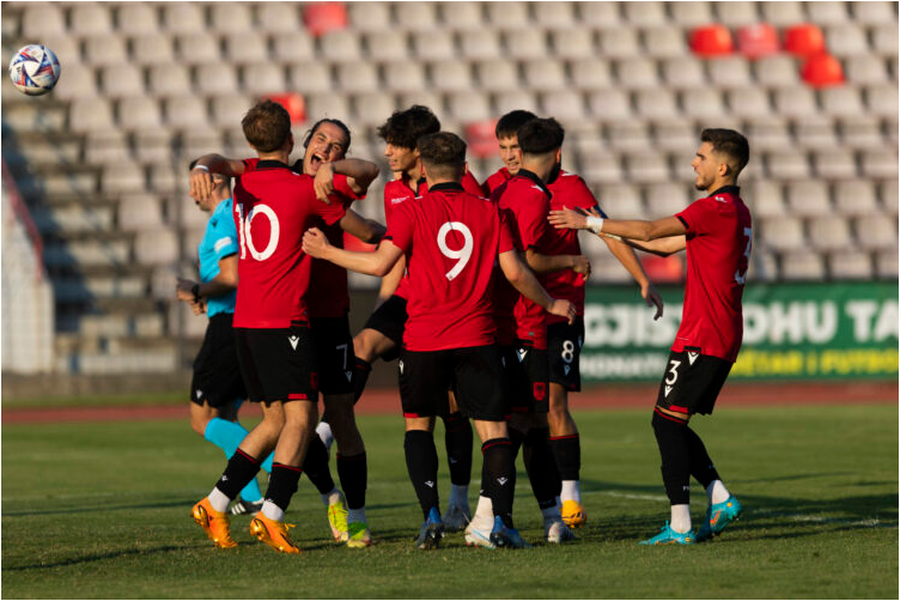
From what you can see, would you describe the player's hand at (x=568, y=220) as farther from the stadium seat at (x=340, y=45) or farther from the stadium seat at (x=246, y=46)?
the stadium seat at (x=340, y=45)

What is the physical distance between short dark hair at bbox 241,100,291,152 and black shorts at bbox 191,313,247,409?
202 cm

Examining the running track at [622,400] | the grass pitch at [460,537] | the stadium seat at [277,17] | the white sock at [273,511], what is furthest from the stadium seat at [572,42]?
the white sock at [273,511]

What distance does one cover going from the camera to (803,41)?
29.6 m

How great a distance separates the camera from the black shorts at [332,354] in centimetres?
751

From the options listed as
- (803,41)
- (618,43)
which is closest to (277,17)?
(618,43)

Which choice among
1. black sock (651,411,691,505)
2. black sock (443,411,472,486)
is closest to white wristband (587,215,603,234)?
black sock (651,411,691,505)

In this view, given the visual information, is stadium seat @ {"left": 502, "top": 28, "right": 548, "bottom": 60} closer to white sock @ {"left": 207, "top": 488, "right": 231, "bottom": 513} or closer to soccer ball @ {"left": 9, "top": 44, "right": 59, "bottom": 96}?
soccer ball @ {"left": 9, "top": 44, "right": 59, "bottom": 96}

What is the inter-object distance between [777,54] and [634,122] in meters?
3.98

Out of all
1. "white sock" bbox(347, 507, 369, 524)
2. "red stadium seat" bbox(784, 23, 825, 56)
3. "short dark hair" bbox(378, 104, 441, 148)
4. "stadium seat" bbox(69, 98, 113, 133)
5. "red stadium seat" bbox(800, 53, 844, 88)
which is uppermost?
"red stadium seat" bbox(784, 23, 825, 56)

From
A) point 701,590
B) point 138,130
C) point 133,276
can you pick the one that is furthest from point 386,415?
point 701,590

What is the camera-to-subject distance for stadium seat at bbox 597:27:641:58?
28844 millimetres

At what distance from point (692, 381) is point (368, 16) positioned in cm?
2227

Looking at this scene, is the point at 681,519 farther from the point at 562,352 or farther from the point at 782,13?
the point at 782,13

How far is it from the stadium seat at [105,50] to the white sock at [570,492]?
20.9 metres
